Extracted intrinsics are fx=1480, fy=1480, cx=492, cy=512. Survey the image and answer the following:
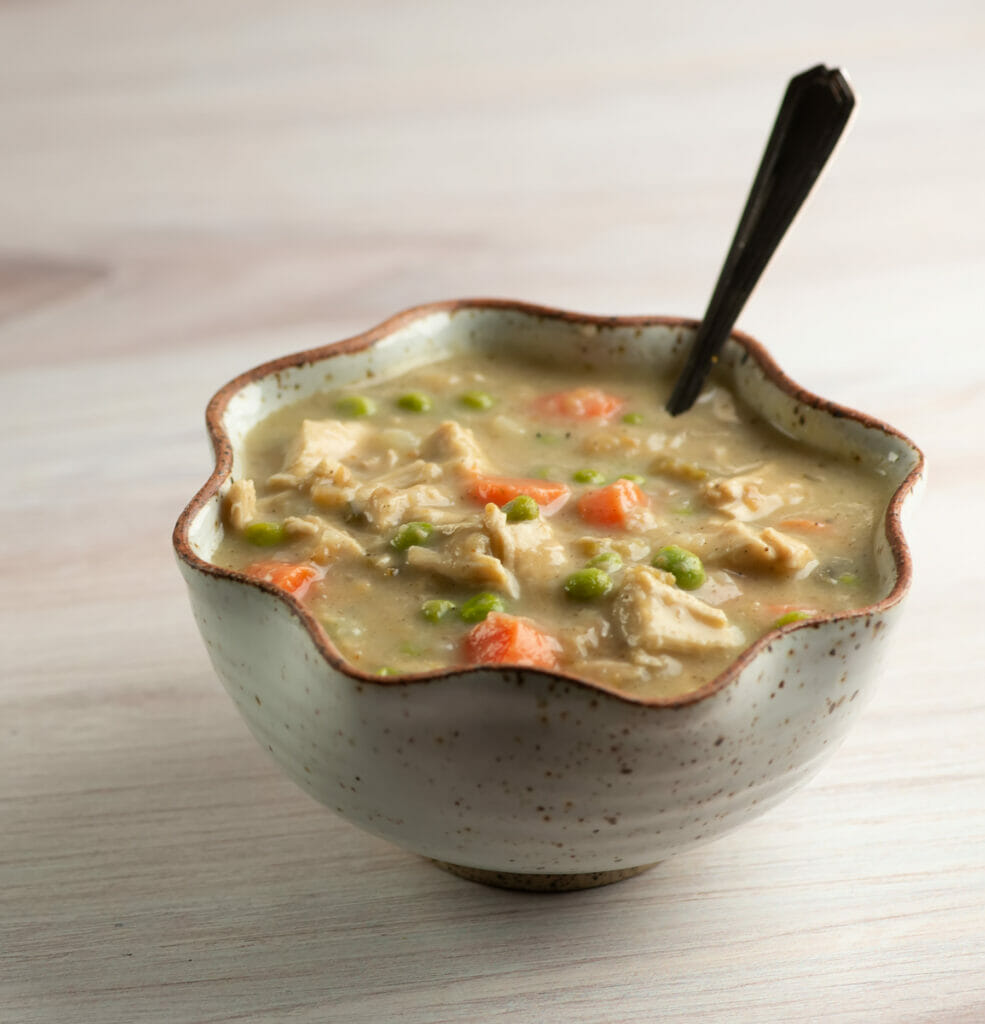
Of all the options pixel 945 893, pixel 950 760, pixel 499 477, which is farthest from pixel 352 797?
pixel 950 760

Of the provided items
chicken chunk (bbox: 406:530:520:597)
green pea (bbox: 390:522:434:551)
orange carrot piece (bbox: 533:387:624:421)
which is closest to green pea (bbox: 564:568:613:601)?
chicken chunk (bbox: 406:530:520:597)

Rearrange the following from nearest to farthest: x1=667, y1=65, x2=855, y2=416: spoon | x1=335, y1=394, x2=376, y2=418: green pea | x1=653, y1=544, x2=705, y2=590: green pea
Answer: x1=653, y1=544, x2=705, y2=590: green pea, x1=667, y1=65, x2=855, y2=416: spoon, x1=335, y1=394, x2=376, y2=418: green pea

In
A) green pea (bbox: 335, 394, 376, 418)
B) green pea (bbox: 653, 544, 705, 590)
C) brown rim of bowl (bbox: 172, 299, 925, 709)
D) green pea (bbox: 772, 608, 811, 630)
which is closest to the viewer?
brown rim of bowl (bbox: 172, 299, 925, 709)

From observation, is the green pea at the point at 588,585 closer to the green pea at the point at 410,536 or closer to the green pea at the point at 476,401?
the green pea at the point at 410,536

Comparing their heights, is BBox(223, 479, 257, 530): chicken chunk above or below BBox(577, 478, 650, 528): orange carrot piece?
below

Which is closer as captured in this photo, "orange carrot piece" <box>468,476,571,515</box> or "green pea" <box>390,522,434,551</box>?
"green pea" <box>390,522,434,551</box>

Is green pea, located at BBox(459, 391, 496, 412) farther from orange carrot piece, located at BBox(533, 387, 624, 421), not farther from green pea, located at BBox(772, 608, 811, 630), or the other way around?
green pea, located at BBox(772, 608, 811, 630)

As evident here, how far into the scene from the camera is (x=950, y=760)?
338 cm

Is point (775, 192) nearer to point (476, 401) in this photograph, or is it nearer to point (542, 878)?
point (476, 401)

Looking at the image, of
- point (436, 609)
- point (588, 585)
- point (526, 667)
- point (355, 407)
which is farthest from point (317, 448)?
point (526, 667)

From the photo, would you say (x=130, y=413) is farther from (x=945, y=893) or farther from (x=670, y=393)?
(x=945, y=893)

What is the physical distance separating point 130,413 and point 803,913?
297 centimetres

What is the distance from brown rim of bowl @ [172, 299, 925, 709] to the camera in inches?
94.0

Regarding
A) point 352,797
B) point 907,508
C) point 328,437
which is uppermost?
point 907,508
